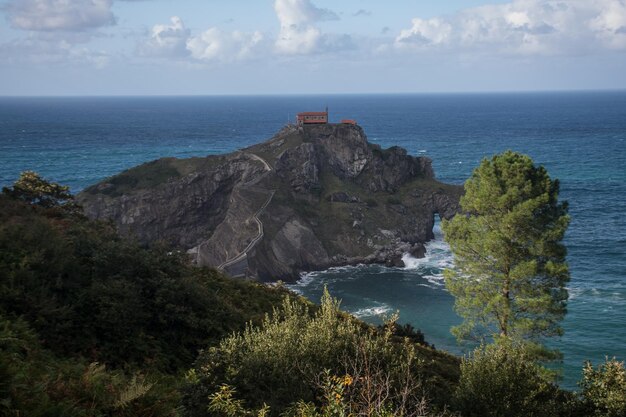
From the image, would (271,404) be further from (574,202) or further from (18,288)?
(574,202)

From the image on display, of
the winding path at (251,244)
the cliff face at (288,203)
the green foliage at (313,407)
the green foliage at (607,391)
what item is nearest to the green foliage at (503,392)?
the green foliage at (607,391)

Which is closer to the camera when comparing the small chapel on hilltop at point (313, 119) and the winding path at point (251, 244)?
the winding path at point (251, 244)

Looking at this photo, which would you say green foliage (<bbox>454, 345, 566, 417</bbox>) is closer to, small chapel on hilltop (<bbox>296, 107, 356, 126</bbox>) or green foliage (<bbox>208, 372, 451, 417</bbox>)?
green foliage (<bbox>208, 372, 451, 417</bbox>)

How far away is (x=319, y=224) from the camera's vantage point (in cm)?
9619

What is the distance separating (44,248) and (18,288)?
2.18 metres

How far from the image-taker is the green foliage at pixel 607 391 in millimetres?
16297

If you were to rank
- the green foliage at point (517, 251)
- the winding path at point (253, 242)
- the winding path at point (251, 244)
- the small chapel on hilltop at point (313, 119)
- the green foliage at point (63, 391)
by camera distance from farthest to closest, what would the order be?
the small chapel on hilltop at point (313, 119)
the winding path at point (253, 242)
the winding path at point (251, 244)
the green foliage at point (517, 251)
the green foliage at point (63, 391)

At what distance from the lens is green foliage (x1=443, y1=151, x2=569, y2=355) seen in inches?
1006

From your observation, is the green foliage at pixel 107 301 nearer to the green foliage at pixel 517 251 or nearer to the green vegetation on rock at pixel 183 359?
the green vegetation on rock at pixel 183 359

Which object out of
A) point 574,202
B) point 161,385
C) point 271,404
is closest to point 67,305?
point 161,385

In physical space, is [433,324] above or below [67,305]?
below

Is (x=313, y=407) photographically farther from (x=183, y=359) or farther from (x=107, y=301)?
(x=107, y=301)

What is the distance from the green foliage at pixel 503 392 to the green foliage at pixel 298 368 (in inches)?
59.1

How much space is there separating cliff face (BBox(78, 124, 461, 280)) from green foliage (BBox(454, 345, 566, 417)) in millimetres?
65625
